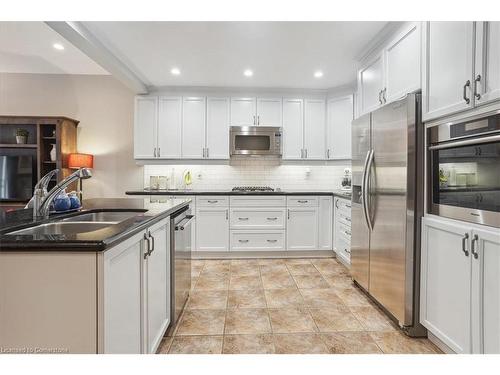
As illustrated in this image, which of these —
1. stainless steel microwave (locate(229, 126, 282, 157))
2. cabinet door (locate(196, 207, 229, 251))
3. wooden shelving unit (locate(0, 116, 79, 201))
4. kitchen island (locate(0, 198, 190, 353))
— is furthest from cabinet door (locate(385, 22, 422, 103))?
wooden shelving unit (locate(0, 116, 79, 201))

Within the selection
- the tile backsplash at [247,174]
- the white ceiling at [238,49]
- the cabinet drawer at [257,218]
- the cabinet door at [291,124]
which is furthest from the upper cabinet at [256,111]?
the cabinet drawer at [257,218]

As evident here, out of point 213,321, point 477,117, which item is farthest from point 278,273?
point 477,117

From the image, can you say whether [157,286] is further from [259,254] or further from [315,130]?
[315,130]

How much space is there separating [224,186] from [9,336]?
12.1 ft

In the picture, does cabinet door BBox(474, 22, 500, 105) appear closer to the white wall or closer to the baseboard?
the baseboard

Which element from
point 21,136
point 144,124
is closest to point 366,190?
point 144,124

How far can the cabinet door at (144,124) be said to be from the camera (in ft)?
13.8

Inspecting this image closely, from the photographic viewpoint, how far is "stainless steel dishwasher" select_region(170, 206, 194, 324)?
2.03 m

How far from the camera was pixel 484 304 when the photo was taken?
1.45 meters

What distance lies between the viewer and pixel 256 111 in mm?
4262

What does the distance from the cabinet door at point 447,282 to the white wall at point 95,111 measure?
161 inches

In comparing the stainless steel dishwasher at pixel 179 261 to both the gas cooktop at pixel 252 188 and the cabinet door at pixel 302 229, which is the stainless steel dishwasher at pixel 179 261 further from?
the gas cooktop at pixel 252 188

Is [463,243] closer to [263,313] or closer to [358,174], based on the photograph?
[358,174]

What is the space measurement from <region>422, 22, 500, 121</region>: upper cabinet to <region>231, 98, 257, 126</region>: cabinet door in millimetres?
2602
